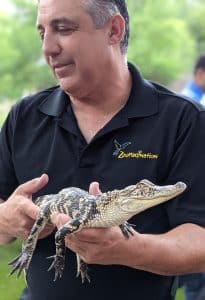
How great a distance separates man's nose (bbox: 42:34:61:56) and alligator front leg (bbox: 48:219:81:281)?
0.69m

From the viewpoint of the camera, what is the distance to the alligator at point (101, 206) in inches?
75.6

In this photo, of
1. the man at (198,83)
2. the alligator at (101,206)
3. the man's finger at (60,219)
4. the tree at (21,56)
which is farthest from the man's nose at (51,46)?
the tree at (21,56)

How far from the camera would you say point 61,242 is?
6.74ft

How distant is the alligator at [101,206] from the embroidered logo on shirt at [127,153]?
0.23 meters

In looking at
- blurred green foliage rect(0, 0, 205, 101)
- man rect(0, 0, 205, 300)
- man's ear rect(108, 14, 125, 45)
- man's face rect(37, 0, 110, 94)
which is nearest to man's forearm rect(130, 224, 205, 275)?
man rect(0, 0, 205, 300)

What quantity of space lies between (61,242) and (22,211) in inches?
9.0

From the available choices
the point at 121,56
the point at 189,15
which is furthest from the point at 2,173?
the point at 189,15

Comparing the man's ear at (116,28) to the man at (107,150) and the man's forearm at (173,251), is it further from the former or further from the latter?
the man's forearm at (173,251)

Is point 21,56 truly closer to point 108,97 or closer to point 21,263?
point 108,97

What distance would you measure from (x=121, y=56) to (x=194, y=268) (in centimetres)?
88

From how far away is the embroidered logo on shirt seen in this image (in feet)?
7.58

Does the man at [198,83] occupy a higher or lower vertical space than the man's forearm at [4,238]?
lower

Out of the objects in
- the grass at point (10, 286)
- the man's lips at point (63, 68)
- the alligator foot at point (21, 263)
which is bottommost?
the grass at point (10, 286)

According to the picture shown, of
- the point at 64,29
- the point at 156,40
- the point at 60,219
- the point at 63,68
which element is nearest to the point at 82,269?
the point at 60,219
